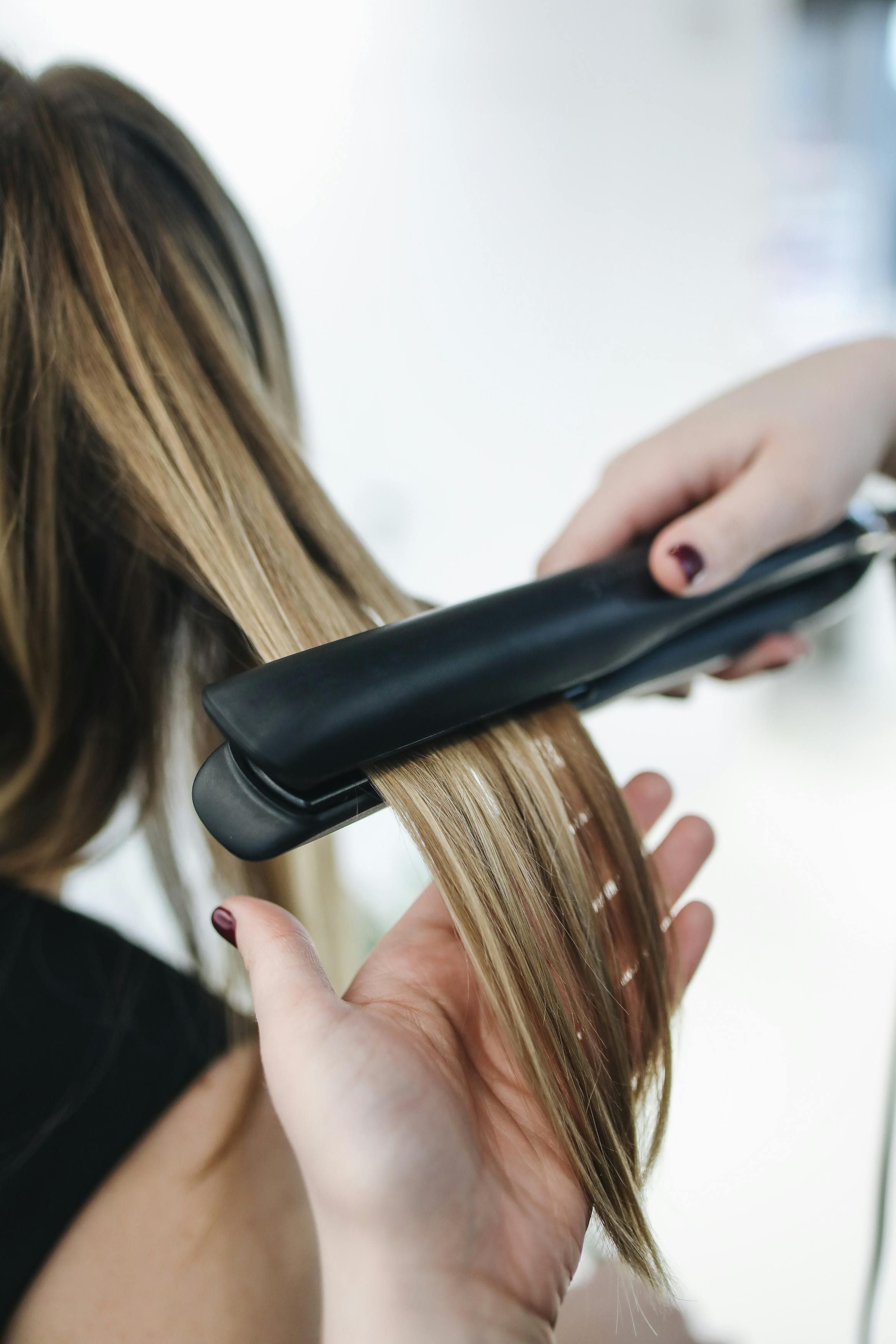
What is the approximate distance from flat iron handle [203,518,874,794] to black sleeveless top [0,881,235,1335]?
11.3 inches

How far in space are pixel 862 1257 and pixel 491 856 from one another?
2.92 feet

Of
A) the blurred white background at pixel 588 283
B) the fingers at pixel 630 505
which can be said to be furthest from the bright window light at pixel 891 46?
the fingers at pixel 630 505

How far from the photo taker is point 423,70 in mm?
1649

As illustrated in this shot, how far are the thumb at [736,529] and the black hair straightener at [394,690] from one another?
23mm

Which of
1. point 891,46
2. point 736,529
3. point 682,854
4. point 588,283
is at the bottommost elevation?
point 682,854

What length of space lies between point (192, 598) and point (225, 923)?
0.26 metres

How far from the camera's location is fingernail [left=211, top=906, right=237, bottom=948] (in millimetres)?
410

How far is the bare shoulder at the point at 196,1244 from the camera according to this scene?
445mm

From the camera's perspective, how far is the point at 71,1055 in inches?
20.3

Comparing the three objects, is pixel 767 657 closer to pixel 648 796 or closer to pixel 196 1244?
pixel 648 796

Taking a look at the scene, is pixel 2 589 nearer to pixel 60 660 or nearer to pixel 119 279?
pixel 60 660

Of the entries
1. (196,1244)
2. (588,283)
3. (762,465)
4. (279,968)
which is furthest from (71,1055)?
(588,283)

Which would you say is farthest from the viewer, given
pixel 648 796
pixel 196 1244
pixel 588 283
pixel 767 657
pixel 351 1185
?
pixel 588 283

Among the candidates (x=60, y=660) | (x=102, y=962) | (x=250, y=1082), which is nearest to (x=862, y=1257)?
(x=250, y=1082)
